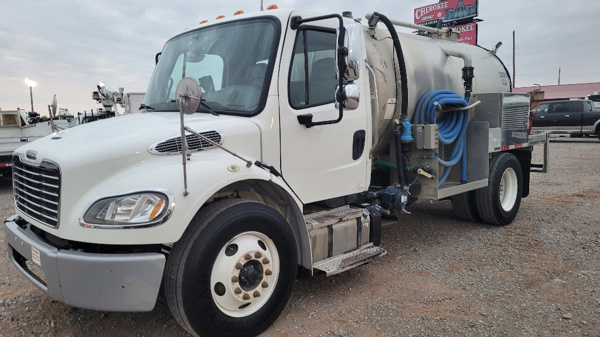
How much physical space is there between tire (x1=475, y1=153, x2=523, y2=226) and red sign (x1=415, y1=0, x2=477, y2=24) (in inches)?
1059

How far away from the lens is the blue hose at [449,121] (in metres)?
5.07

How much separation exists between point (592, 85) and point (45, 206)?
4575 centimetres

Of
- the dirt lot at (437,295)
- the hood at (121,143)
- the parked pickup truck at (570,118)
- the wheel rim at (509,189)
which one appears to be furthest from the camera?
the parked pickup truck at (570,118)

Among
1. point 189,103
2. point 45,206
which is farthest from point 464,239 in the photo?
point 45,206

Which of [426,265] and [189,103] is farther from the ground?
[189,103]

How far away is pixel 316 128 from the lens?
384 centimetres

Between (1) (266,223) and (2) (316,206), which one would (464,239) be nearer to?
(2) (316,206)

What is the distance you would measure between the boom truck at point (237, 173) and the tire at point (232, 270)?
1 centimetres

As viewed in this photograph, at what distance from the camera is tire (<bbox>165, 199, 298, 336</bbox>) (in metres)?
2.90

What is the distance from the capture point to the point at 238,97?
11.8ft

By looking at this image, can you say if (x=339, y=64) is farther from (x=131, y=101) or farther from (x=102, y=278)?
(x=131, y=101)

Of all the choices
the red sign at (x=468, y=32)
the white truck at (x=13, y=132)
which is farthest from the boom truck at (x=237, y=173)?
the red sign at (x=468, y=32)

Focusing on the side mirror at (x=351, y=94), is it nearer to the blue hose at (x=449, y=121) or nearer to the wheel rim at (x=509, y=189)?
the blue hose at (x=449, y=121)

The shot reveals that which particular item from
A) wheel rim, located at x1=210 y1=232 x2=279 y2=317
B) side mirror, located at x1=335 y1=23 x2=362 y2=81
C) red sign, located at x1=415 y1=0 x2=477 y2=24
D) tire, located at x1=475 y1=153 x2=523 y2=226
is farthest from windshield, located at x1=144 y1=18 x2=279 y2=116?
red sign, located at x1=415 y1=0 x2=477 y2=24
